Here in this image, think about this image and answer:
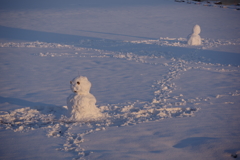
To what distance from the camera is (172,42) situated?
14000mm

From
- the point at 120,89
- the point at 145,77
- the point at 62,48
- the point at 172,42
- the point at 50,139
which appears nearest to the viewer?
the point at 50,139

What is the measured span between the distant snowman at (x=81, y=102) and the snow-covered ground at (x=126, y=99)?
0.87ft

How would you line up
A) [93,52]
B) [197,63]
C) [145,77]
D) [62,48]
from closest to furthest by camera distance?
[145,77], [197,63], [93,52], [62,48]

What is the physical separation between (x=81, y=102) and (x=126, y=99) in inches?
64.0

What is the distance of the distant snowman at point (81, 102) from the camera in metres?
5.05

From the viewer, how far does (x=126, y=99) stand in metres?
6.34

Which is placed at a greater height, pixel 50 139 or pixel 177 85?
pixel 177 85

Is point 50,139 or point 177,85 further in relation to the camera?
point 177,85

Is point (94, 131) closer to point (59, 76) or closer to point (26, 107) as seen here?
point (26, 107)

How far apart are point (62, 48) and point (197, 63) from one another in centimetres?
728

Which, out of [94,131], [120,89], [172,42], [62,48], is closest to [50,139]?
[94,131]

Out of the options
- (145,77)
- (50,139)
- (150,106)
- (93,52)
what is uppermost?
(93,52)

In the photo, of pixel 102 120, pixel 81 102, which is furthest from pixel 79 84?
pixel 102 120

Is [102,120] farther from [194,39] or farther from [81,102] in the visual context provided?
[194,39]
